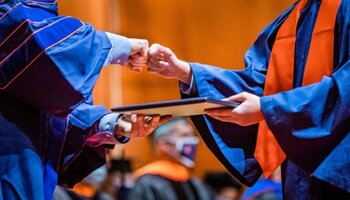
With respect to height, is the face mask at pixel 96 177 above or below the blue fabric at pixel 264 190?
A: below

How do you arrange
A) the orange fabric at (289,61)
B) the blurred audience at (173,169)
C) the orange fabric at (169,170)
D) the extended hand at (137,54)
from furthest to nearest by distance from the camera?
the orange fabric at (169,170)
the blurred audience at (173,169)
the extended hand at (137,54)
the orange fabric at (289,61)

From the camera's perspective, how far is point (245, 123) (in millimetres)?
2385

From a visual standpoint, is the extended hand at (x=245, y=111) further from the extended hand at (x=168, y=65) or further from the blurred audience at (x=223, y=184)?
the blurred audience at (x=223, y=184)

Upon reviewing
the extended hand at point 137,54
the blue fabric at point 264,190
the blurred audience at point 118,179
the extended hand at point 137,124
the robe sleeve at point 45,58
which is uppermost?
the robe sleeve at point 45,58

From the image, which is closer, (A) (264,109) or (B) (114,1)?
(A) (264,109)

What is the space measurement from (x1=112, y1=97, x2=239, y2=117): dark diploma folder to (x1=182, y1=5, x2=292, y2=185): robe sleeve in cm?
27

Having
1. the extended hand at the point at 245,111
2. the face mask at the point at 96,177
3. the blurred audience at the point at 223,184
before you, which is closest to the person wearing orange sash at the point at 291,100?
the extended hand at the point at 245,111

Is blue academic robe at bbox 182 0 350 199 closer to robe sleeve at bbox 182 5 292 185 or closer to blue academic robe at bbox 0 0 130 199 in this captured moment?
robe sleeve at bbox 182 5 292 185

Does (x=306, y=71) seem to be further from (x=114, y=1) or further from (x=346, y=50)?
(x=114, y=1)

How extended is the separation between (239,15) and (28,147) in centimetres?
462

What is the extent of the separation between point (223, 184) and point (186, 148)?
157cm

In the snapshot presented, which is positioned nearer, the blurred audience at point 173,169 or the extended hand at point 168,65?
the extended hand at point 168,65

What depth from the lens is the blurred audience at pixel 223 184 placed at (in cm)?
672

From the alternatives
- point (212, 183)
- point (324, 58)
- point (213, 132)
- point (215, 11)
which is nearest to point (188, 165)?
point (212, 183)
